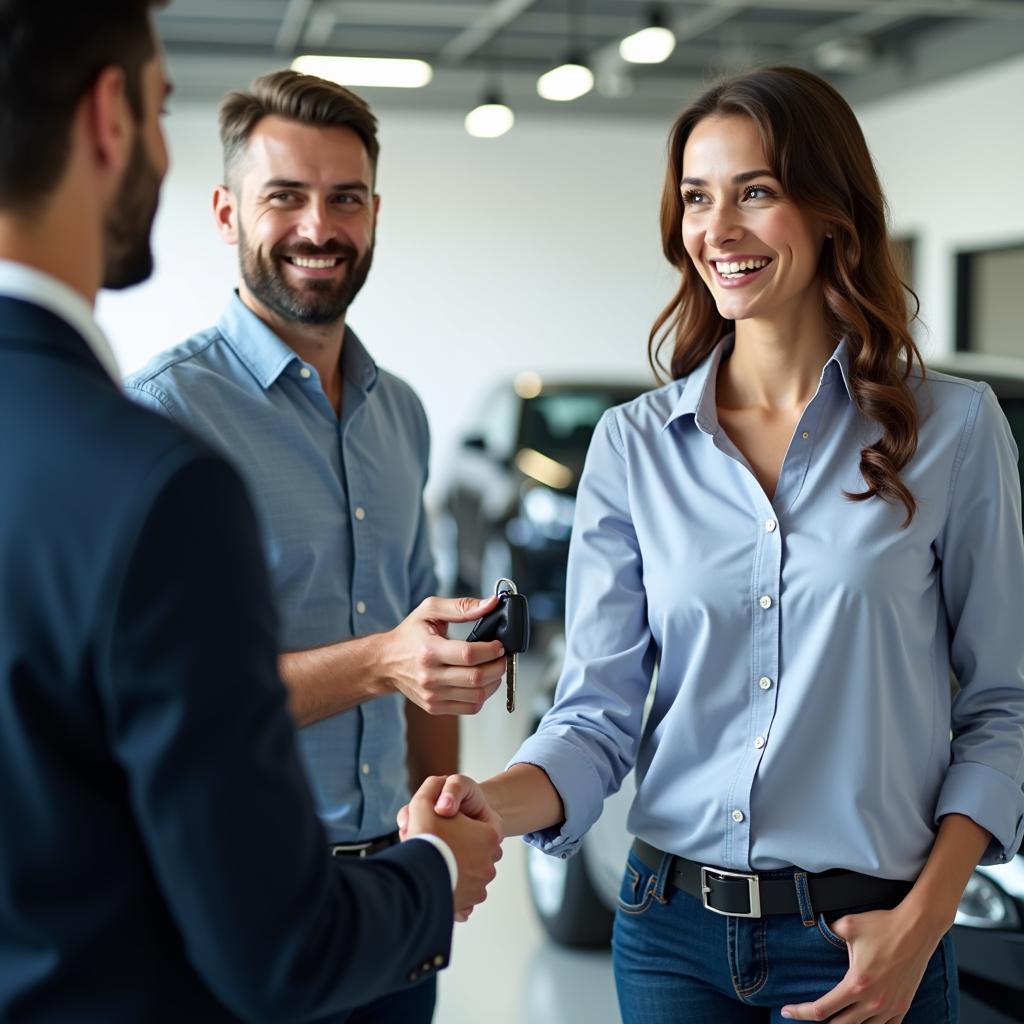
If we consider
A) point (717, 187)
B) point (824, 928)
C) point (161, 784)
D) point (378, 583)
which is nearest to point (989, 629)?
point (824, 928)

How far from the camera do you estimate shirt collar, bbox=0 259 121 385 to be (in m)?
1.06

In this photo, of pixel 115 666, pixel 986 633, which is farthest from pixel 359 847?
pixel 115 666

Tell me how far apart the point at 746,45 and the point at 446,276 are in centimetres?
330

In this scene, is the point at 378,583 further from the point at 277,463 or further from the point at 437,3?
the point at 437,3

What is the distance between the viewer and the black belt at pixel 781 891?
67.9 inches

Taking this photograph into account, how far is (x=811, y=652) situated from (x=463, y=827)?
0.52 metres

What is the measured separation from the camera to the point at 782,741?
1774 millimetres

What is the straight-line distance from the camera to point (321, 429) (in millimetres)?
2252

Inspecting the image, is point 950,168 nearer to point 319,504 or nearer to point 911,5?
point 911,5

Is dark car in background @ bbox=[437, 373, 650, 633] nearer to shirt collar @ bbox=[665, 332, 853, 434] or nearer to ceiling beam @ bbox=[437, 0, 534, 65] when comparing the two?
ceiling beam @ bbox=[437, 0, 534, 65]

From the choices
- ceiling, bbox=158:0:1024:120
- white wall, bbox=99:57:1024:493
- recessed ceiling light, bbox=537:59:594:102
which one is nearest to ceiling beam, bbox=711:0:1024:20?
ceiling, bbox=158:0:1024:120

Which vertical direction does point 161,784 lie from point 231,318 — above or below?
below

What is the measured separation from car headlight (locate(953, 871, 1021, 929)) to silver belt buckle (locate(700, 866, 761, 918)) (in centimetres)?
77

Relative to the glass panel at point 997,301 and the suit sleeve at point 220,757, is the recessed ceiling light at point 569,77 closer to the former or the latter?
the glass panel at point 997,301
